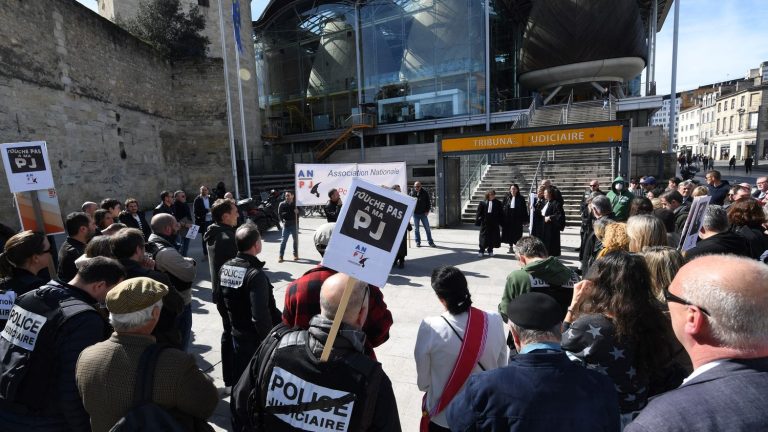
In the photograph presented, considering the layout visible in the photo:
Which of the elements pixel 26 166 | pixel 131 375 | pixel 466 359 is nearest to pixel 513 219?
pixel 466 359

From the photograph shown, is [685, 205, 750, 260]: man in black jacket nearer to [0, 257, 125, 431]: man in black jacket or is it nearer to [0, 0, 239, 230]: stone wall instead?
[0, 257, 125, 431]: man in black jacket

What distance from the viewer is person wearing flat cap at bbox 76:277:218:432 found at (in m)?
1.76

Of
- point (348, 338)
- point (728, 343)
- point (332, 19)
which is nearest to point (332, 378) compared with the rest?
point (348, 338)

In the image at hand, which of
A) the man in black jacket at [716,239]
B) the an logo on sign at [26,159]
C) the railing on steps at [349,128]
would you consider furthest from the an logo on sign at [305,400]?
the railing on steps at [349,128]

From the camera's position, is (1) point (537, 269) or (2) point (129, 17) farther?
(2) point (129, 17)

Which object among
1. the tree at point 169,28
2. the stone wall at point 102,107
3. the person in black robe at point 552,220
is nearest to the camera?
the person in black robe at point 552,220

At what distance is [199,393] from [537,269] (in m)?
2.41

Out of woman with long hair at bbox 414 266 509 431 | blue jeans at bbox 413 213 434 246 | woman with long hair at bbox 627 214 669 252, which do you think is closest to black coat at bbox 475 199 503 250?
blue jeans at bbox 413 213 434 246

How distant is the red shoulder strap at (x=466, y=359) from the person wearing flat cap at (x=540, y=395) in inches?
24.0

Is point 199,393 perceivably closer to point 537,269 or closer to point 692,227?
point 537,269

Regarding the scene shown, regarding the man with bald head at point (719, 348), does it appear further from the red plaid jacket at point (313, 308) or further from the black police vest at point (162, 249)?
the black police vest at point (162, 249)

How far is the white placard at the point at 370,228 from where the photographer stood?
2004 mm

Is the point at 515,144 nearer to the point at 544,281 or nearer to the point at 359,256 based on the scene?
the point at 544,281

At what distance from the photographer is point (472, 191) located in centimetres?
1606
